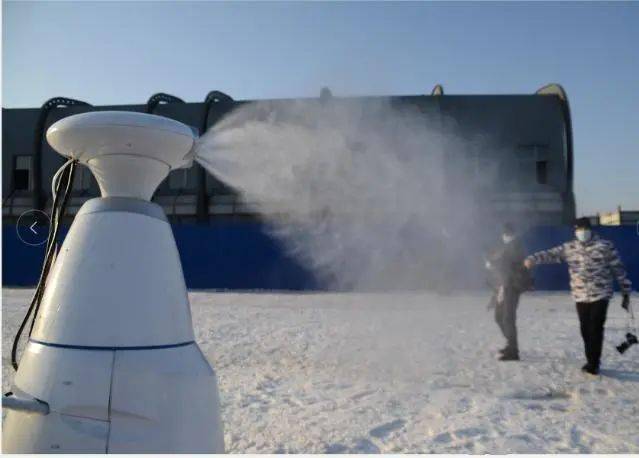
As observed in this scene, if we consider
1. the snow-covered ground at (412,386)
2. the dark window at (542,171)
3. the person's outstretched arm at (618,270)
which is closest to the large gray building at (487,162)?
the dark window at (542,171)

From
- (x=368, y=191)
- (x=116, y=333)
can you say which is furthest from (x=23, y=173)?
(x=116, y=333)

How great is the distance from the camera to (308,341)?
6.48m

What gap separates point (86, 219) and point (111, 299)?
0.35 meters

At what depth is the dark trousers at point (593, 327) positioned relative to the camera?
485 centimetres

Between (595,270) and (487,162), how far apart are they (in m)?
12.0

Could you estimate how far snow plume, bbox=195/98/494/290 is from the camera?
33.2 ft

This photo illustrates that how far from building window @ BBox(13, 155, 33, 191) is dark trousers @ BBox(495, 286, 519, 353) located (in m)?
17.2

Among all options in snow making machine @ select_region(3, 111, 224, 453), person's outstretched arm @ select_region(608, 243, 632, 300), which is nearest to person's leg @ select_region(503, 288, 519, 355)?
person's outstretched arm @ select_region(608, 243, 632, 300)

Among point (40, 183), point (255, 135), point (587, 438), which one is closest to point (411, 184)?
point (255, 135)

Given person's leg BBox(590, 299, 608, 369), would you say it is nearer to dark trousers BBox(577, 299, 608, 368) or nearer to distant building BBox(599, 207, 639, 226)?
dark trousers BBox(577, 299, 608, 368)

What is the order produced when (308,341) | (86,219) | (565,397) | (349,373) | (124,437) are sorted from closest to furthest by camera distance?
(124,437) < (86,219) < (565,397) < (349,373) < (308,341)

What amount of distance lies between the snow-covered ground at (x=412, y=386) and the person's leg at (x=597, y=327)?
0.63 feet

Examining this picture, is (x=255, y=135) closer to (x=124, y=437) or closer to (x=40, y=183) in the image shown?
(x=124, y=437)

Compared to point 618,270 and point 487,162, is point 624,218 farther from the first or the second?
point 618,270
